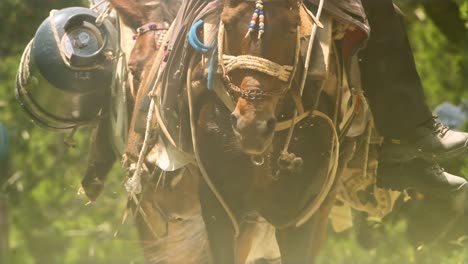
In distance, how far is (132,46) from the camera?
4.70 m

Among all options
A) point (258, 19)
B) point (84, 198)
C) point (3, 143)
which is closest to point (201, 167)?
point (258, 19)

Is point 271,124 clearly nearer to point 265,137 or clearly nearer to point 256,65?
point 265,137

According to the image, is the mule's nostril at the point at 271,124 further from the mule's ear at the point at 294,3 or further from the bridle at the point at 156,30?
the bridle at the point at 156,30

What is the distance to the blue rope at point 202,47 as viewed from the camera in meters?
4.09

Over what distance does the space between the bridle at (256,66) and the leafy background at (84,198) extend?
116cm

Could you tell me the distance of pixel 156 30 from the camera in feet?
15.2

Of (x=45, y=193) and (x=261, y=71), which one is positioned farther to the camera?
(x=45, y=193)

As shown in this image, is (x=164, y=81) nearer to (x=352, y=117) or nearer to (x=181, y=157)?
(x=181, y=157)

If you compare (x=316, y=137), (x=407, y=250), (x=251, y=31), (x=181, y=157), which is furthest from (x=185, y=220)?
(x=407, y=250)

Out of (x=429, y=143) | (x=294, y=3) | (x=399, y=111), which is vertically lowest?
(x=429, y=143)

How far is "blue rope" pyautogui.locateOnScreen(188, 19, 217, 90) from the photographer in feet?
13.4

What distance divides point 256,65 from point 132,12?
933mm

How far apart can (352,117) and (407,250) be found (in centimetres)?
152

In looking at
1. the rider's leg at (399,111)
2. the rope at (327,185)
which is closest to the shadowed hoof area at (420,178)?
the rider's leg at (399,111)
